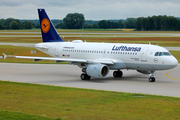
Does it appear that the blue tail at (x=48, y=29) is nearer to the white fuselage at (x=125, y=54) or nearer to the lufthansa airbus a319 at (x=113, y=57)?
the lufthansa airbus a319 at (x=113, y=57)

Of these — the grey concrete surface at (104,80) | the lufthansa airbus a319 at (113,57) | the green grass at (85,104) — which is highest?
the lufthansa airbus a319 at (113,57)

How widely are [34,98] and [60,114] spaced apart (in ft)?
18.2

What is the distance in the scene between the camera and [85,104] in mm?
21078

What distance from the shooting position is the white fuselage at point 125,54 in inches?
1227

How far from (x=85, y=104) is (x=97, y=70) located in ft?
35.3

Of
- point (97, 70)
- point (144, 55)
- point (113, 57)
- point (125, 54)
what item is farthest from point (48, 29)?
point (144, 55)

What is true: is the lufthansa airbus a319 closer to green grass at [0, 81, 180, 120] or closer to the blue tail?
the blue tail

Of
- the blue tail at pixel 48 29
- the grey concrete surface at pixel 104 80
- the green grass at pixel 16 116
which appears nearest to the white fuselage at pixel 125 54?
the grey concrete surface at pixel 104 80

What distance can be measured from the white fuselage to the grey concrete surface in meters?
1.82

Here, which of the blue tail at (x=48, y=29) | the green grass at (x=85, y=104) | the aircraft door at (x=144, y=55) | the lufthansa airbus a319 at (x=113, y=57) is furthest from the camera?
the blue tail at (x=48, y=29)

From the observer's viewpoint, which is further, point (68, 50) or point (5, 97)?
point (68, 50)

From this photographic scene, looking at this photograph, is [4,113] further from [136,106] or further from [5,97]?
[136,106]

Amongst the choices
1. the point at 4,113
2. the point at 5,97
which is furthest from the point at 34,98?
the point at 4,113

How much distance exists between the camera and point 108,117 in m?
17.5
